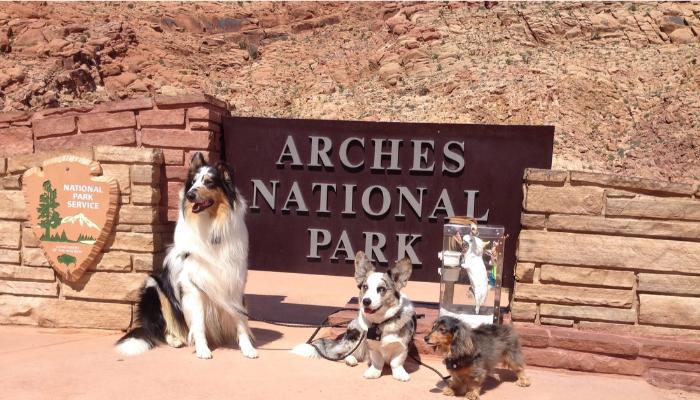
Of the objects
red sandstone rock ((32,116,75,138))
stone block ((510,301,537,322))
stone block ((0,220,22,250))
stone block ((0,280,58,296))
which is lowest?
stone block ((0,280,58,296))

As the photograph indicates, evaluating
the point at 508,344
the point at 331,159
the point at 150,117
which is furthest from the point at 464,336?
the point at 150,117

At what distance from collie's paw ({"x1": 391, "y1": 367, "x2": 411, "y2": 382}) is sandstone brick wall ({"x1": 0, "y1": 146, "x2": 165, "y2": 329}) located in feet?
8.93

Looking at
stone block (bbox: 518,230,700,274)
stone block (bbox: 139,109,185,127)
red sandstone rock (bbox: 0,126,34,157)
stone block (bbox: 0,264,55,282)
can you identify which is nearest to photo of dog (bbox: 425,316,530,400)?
stone block (bbox: 518,230,700,274)

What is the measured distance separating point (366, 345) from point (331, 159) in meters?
1.98

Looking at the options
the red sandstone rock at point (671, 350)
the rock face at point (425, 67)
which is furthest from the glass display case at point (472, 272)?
the rock face at point (425, 67)

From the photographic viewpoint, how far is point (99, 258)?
216 inches

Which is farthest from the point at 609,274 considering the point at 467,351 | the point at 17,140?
the point at 17,140

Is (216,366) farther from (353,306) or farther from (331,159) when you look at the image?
(331,159)

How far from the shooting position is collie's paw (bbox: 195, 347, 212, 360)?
4.71m

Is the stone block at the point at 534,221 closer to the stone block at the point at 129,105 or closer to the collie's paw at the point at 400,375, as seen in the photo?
the collie's paw at the point at 400,375

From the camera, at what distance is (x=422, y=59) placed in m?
30.0

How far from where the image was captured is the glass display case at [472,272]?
15.9ft

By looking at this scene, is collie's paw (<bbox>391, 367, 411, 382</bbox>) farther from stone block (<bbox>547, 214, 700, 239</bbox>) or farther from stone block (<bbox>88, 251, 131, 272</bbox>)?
stone block (<bbox>88, 251, 131, 272</bbox>)

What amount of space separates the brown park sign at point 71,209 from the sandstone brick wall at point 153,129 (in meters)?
0.26
